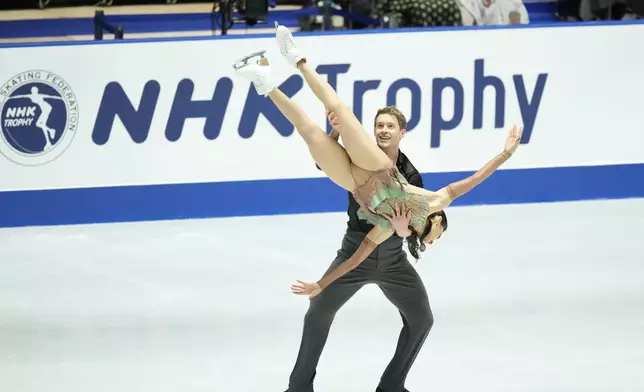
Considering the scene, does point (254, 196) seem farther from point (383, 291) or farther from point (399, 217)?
point (399, 217)

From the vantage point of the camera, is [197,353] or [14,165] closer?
[197,353]

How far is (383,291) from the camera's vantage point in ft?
14.0

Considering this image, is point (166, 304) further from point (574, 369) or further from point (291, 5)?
point (291, 5)

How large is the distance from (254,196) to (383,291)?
3.93 m

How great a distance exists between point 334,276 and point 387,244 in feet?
0.93

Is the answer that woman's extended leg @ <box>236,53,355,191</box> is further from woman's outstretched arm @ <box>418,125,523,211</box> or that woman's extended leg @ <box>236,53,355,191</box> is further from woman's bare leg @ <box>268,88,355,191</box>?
woman's outstretched arm @ <box>418,125,523,211</box>

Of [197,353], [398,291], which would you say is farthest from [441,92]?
[398,291]

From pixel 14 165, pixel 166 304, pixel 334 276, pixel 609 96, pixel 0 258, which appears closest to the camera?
pixel 334 276

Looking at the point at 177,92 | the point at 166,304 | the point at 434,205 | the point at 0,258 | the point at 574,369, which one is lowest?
the point at 574,369

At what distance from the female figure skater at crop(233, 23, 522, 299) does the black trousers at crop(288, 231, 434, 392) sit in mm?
138

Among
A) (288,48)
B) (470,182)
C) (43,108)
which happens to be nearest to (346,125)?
(288,48)

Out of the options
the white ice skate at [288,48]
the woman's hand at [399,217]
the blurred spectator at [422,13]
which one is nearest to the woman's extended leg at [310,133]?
the white ice skate at [288,48]

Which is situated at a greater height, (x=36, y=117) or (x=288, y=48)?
(x=36, y=117)

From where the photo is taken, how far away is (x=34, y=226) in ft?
25.8
